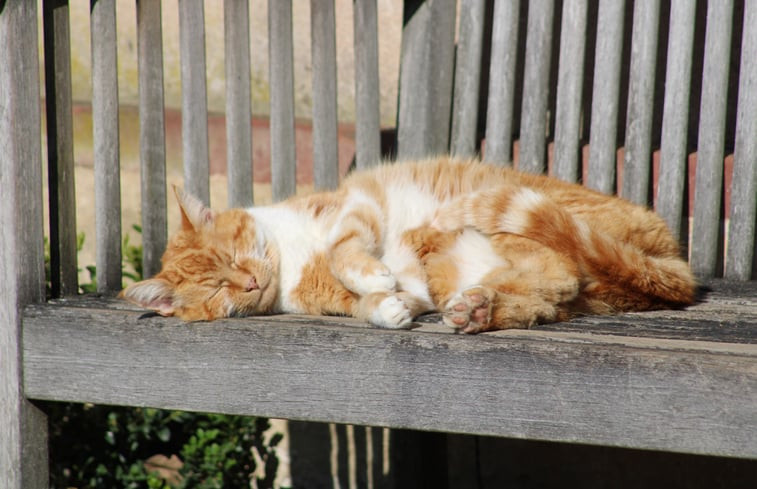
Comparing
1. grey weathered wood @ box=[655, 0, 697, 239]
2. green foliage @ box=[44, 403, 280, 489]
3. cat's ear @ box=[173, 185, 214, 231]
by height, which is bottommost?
green foliage @ box=[44, 403, 280, 489]

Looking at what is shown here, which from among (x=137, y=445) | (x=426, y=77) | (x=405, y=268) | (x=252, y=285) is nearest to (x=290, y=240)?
(x=252, y=285)

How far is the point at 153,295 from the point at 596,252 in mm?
1178

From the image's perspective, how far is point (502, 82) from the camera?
308 centimetres

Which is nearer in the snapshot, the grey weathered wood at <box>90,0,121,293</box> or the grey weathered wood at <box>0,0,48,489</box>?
the grey weathered wood at <box>0,0,48,489</box>

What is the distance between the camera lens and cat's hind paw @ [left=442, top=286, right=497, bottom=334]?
188 cm

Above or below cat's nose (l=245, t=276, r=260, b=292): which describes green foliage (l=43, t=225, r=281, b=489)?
below

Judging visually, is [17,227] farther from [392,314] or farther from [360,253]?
[392,314]

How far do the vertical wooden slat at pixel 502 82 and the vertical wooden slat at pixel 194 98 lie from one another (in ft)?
3.51

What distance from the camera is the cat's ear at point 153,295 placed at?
2.20m

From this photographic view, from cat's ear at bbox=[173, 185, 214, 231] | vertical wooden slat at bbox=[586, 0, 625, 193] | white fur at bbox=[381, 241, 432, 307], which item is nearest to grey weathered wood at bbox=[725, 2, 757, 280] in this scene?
vertical wooden slat at bbox=[586, 0, 625, 193]

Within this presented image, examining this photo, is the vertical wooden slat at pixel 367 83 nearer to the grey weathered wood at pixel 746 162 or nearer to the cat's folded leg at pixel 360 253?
the cat's folded leg at pixel 360 253

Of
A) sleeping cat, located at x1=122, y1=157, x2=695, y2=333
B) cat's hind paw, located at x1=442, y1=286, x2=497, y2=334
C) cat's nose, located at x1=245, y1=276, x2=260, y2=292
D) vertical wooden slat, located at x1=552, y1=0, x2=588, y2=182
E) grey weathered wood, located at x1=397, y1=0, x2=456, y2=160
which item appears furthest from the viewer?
grey weathered wood, located at x1=397, y1=0, x2=456, y2=160

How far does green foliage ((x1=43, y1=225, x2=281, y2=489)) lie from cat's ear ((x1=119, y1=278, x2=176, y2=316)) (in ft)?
3.40

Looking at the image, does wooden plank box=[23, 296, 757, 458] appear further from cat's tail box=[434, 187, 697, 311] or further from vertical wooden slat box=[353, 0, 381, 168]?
vertical wooden slat box=[353, 0, 381, 168]
